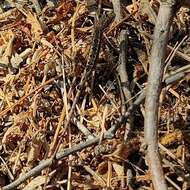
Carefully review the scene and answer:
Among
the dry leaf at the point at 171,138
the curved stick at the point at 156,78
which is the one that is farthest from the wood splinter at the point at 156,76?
the dry leaf at the point at 171,138

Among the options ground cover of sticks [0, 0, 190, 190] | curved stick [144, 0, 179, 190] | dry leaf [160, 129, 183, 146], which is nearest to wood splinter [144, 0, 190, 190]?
curved stick [144, 0, 179, 190]

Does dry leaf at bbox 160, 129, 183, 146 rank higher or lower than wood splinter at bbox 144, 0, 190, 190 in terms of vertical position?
lower

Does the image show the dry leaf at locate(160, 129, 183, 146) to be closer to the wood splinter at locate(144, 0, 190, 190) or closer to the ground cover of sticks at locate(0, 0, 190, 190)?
the ground cover of sticks at locate(0, 0, 190, 190)

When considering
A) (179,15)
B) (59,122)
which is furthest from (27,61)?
(179,15)

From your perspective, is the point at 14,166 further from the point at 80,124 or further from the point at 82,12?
the point at 82,12

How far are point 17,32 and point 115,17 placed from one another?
0.35m

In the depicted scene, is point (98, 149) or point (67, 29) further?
point (67, 29)

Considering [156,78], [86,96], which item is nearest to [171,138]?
[86,96]

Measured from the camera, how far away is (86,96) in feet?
5.43

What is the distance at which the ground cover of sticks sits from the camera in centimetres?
153

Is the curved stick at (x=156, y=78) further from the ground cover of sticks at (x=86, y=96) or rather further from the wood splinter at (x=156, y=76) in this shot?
the ground cover of sticks at (x=86, y=96)

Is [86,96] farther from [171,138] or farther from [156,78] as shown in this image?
[156,78]

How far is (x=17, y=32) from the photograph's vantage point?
5.96 ft

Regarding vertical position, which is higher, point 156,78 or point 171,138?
point 156,78
